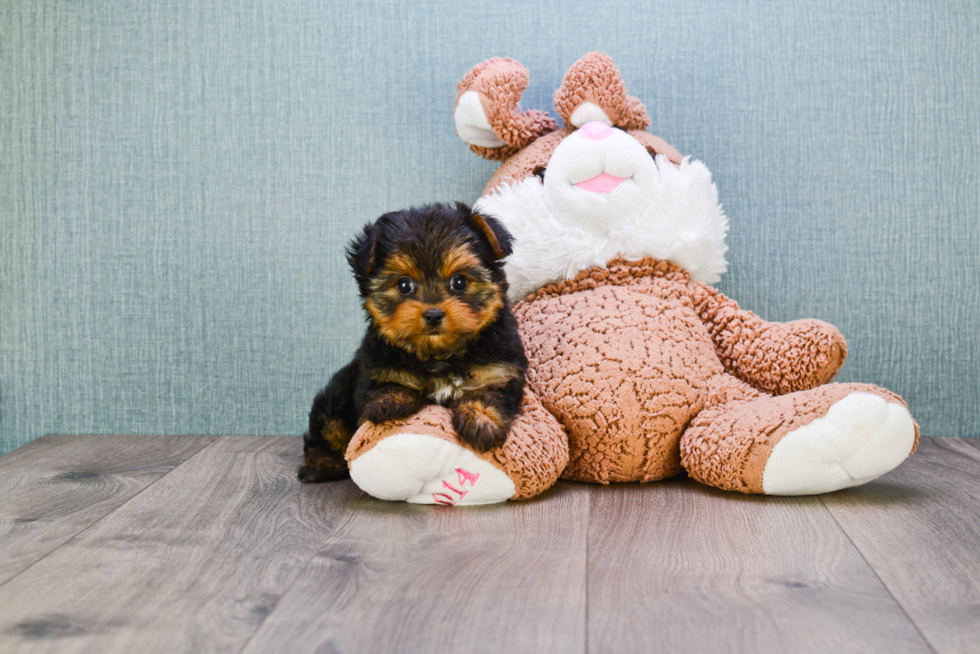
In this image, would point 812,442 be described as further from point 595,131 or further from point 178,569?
point 178,569

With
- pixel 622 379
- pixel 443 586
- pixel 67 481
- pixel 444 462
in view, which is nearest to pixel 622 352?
pixel 622 379

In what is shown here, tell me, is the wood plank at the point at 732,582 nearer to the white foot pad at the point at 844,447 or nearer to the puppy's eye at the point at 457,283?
the white foot pad at the point at 844,447

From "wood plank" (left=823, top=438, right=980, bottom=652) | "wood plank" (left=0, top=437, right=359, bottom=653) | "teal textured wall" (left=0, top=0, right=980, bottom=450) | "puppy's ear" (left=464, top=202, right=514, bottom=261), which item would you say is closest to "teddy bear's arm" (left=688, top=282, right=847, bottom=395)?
"wood plank" (left=823, top=438, right=980, bottom=652)

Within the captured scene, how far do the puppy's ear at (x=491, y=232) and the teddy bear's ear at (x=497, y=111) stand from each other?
1.72 feet

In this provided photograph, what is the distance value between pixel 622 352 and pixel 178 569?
1.10m

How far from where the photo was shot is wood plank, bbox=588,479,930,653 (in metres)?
1.12

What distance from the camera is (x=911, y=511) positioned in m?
1.68

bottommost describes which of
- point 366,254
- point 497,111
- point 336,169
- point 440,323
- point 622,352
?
point 622,352

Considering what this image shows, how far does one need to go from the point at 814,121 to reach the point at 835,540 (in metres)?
1.43

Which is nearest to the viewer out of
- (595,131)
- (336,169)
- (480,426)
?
(480,426)

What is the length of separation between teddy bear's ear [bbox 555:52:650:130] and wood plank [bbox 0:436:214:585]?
1529 millimetres

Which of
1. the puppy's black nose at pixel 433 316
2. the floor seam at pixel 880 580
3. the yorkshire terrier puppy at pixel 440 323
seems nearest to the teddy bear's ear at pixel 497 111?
the yorkshire terrier puppy at pixel 440 323

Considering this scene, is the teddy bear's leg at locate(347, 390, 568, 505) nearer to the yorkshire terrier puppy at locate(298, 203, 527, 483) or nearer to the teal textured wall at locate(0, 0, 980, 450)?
the yorkshire terrier puppy at locate(298, 203, 527, 483)

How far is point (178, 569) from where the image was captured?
4.61 ft
